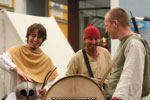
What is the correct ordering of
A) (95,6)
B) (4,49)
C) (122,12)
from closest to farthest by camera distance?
(122,12) → (4,49) → (95,6)

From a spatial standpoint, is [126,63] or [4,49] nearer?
A: [126,63]

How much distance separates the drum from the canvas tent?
9.12 feet

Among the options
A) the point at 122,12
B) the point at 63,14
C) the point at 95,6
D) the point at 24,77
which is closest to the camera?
the point at 122,12

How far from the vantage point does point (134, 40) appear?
113 inches

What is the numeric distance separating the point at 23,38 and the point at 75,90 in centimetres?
358

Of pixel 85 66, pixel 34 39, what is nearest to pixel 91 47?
pixel 85 66

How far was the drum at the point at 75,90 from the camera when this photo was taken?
303 centimetres

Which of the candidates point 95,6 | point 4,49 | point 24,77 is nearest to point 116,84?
point 24,77

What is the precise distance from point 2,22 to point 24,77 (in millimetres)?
2364

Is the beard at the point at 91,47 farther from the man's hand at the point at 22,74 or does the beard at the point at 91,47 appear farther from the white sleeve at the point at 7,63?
the white sleeve at the point at 7,63

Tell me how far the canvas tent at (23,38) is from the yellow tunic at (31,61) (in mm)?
1102

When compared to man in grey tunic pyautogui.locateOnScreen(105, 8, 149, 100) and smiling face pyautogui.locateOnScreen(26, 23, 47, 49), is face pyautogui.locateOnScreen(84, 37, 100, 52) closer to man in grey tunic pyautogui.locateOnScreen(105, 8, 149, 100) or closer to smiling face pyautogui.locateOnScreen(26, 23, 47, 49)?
smiling face pyautogui.locateOnScreen(26, 23, 47, 49)

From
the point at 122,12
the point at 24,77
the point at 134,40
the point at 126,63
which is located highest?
the point at 122,12

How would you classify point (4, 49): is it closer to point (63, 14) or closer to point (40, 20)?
point (40, 20)
